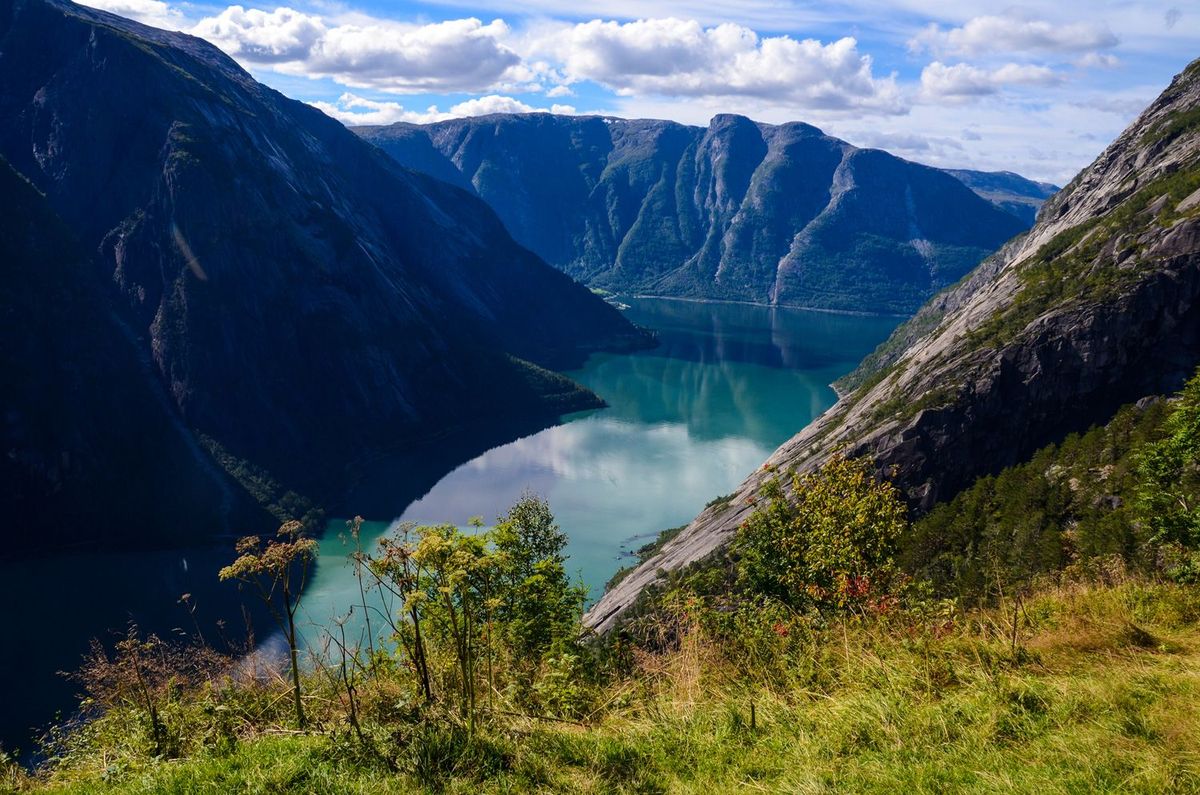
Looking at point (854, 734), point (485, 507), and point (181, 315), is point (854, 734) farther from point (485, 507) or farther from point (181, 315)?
point (181, 315)

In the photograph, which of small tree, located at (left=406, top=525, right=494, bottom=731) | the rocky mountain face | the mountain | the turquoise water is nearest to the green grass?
small tree, located at (left=406, top=525, right=494, bottom=731)

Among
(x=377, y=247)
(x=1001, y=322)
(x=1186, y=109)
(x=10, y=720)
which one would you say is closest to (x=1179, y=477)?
(x=1001, y=322)

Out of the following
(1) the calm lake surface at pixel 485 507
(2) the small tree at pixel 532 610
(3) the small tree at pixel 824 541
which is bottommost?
(1) the calm lake surface at pixel 485 507

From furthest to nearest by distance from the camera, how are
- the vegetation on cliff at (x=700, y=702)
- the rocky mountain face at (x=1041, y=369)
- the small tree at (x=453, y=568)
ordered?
the rocky mountain face at (x=1041, y=369)
the small tree at (x=453, y=568)
the vegetation on cliff at (x=700, y=702)

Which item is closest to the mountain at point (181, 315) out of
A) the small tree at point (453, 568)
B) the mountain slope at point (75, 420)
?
the mountain slope at point (75, 420)

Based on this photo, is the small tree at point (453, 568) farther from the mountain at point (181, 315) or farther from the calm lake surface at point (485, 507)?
the mountain at point (181, 315)

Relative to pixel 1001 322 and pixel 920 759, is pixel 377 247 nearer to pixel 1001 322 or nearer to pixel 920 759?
pixel 1001 322
